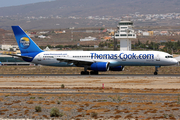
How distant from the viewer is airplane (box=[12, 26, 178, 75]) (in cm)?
4472

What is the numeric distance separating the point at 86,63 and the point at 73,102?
24.3 meters

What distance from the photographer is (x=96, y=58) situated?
155 ft

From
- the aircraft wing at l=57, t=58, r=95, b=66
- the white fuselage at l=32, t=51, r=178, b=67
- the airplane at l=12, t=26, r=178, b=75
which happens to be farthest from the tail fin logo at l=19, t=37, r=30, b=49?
the aircraft wing at l=57, t=58, r=95, b=66

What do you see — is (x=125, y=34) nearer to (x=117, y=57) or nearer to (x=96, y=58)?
(x=96, y=58)

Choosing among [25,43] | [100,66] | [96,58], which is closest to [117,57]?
[100,66]

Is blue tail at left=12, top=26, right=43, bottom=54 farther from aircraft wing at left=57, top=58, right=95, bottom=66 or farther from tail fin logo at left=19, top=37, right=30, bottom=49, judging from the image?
aircraft wing at left=57, top=58, right=95, bottom=66

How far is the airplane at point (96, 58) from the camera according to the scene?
44.7 m

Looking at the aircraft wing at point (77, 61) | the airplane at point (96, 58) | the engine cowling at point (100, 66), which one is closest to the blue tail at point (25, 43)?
the airplane at point (96, 58)

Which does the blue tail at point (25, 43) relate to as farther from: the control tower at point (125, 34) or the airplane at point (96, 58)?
the control tower at point (125, 34)

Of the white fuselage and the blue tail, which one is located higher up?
the blue tail

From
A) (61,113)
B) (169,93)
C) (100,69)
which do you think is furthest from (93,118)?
(100,69)

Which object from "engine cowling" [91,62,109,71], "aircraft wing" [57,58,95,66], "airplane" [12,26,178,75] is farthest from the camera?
"aircraft wing" [57,58,95,66]

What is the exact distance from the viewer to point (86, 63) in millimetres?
46531

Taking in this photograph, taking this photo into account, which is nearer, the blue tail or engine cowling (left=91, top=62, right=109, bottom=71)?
engine cowling (left=91, top=62, right=109, bottom=71)
